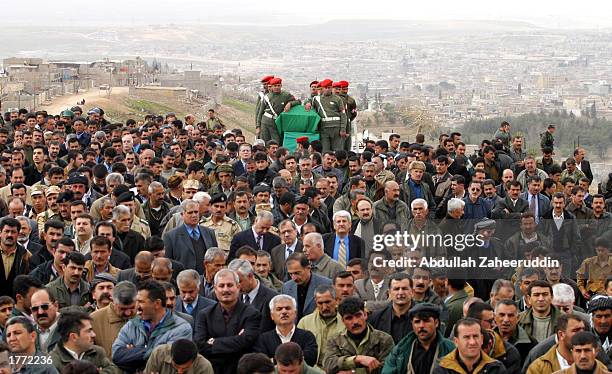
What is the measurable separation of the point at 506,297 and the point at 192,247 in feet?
11.8

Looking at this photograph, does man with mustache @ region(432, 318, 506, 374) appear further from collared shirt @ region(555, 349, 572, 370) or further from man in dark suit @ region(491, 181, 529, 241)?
man in dark suit @ region(491, 181, 529, 241)

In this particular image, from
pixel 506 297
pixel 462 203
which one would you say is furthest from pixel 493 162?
pixel 506 297

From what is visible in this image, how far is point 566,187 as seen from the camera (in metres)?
18.0

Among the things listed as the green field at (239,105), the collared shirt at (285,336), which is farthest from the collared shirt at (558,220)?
the green field at (239,105)

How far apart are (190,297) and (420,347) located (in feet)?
7.10

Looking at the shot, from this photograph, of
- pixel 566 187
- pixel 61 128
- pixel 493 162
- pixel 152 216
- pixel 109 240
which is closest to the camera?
pixel 109 240

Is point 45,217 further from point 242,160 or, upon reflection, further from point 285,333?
point 285,333

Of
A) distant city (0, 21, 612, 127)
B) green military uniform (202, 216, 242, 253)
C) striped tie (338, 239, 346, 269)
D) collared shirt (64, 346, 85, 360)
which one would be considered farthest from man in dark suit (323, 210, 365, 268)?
distant city (0, 21, 612, 127)

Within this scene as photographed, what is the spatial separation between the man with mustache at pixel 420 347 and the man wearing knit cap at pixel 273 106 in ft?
45.4

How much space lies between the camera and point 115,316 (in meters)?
10.1

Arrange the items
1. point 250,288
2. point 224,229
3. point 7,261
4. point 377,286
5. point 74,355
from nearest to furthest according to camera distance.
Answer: point 74,355, point 250,288, point 377,286, point 7,261, point 224,229

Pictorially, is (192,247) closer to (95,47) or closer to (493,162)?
(493,162)

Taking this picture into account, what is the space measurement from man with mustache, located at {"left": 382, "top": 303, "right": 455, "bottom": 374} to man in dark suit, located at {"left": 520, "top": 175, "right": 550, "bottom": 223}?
751 centimetres

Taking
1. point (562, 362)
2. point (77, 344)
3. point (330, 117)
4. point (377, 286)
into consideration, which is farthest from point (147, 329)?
point (330, 117)
